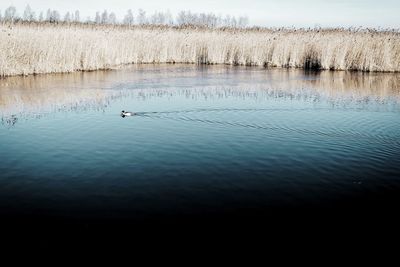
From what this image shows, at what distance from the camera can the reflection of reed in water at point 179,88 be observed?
13.2 meters

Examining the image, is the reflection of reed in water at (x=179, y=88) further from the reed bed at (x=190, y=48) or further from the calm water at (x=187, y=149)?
the reed bed at (x=190, y=48)

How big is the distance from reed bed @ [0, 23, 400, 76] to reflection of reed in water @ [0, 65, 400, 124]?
1.39 meters

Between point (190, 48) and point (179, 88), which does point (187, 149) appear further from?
point (190, 48)

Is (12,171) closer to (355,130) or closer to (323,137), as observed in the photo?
(323,137)

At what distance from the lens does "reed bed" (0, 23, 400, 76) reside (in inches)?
761

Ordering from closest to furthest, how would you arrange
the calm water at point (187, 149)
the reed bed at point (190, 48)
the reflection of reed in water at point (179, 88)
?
the calm water at point (187, 149), the reflection of reed in water at point (179, 88), the reed bed at point (190, 48)

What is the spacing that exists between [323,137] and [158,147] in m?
3.96

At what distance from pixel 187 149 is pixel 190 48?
20729 millimetres

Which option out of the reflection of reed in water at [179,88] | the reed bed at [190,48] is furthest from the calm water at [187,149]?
the reed bed at [190,48]

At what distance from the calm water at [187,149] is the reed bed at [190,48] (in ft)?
12.1

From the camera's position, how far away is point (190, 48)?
28.3 m

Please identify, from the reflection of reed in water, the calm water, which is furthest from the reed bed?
the calm water

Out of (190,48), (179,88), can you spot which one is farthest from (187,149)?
(190,48)

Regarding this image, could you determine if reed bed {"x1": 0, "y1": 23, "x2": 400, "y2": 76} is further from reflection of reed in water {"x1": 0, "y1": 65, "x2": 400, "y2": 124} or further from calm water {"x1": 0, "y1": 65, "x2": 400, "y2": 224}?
calm water {"x1": 0, "y1": 65, "x2": 400, "y2": 224}
